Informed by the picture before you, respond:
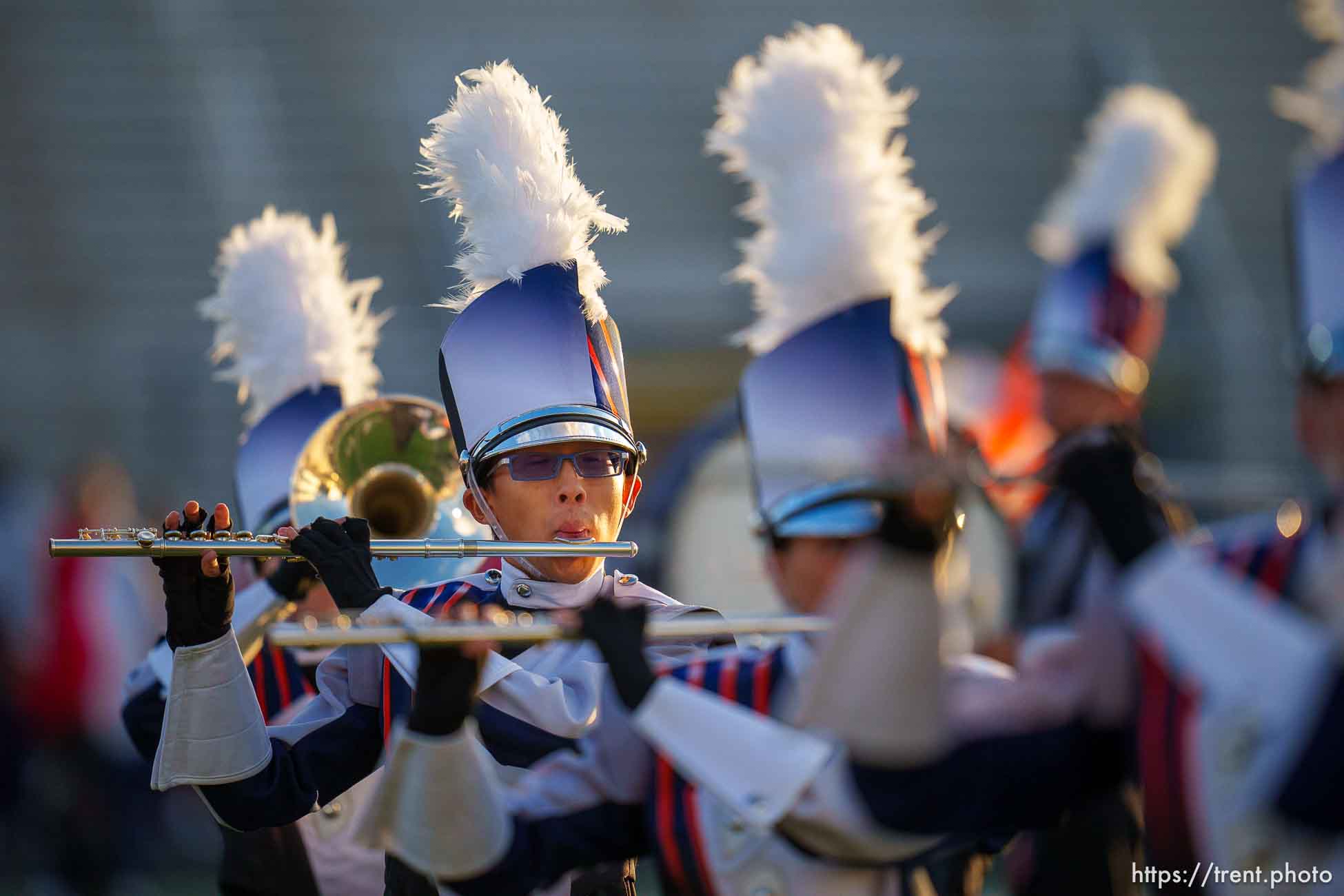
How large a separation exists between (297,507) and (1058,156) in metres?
9.96

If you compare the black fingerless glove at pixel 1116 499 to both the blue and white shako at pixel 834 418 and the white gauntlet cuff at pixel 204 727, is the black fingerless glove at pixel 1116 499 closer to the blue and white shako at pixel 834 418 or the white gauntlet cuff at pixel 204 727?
the blue and white shako at pixel 834 418

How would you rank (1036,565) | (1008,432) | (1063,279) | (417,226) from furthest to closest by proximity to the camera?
(417,226) → (1008,432) → (1063,279) → (1036,565)

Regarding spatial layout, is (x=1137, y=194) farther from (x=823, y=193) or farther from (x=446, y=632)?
(x=446, y=632)

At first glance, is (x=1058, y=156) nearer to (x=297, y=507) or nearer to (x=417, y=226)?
(x=417, y=226)

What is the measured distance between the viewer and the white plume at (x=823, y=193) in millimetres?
2400

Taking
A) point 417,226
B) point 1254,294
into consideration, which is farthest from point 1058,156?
point 417,226

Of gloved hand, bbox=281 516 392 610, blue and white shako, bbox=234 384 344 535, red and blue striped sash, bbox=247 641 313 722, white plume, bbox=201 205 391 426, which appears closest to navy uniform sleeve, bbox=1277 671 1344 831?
gloved hand, bbox=281 516 392 610

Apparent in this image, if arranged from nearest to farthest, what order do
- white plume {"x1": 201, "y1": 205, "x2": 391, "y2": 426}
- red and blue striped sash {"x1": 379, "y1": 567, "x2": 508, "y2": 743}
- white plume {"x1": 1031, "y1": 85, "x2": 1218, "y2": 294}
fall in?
red and blue striped sash {"x1": 379, "y1": 567, "x2": 508, "y2": 743} < white plume {"x1": 201, "y1": 205, "x2": 391, "y2": 426} < white plume {"x1": 1031, "y1": 85, "x2": 1218, "y2": 294}

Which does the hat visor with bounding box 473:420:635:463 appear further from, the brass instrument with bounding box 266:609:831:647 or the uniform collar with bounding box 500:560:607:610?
the brass instrument with bounding box 266:609:831:647

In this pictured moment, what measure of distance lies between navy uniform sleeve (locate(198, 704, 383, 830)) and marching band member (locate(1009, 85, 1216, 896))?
49.8 inches

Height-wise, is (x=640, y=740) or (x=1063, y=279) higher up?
(x=1063, y=279)

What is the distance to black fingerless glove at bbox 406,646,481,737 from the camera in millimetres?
2182

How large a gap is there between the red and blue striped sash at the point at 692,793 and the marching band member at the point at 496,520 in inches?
19.0

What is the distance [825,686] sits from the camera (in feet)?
5.86
